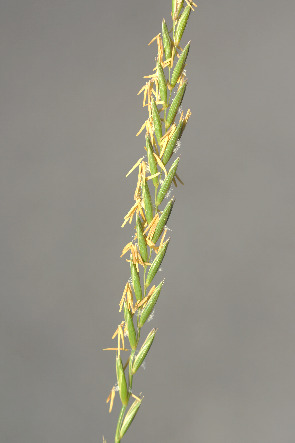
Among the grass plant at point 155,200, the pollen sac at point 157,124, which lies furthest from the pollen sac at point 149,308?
the pollen sac at point 157,124

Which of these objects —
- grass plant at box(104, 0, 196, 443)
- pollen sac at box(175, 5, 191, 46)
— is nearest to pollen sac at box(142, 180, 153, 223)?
grass plant at box(104, 0, 196, 443)

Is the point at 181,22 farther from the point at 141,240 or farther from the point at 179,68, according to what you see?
the point at 141,240

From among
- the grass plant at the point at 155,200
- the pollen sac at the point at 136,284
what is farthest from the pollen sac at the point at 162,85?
the pollen sac at the point at 136,284

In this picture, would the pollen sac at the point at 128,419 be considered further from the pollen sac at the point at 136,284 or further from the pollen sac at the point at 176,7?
the pollen sac at the point at 176,7

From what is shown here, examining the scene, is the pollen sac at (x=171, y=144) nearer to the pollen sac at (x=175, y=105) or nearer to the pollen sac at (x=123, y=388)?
the pollen sac at (x=175, y=105)

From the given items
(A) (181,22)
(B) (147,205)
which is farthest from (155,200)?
(A) (181,22)

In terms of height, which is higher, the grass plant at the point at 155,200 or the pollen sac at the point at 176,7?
the pollen sac at the point at 176,7

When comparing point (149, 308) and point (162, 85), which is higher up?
point (162, 85)

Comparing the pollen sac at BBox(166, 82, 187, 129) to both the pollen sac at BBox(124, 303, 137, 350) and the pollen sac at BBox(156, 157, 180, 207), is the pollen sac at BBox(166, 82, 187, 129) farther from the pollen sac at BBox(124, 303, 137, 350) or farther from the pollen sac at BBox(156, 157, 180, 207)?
the pollen sac at BBox(124, 303, 137, 350)

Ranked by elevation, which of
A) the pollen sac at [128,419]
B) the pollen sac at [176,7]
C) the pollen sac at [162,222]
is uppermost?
the pollen sac at [176,7]
